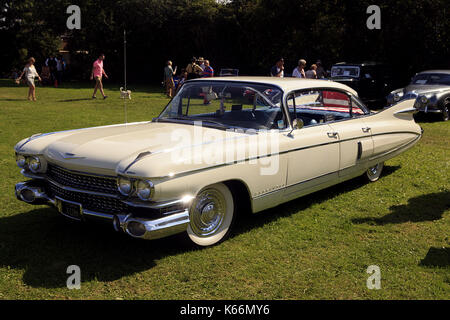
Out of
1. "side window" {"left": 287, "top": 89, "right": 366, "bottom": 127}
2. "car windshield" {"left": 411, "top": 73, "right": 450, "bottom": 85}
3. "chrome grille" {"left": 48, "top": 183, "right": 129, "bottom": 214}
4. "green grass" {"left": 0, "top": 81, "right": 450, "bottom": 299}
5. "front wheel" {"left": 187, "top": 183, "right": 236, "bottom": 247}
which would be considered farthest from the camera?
"car windshield" {"left": 411, "top": 73, "right": 450, "bottom": 85}

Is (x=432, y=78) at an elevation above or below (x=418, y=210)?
above

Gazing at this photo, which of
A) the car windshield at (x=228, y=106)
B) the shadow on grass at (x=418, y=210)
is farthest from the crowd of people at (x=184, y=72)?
the car windshield at (x=228, y=106)

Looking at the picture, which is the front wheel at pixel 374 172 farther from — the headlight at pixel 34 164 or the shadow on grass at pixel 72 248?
the headlight at pixel 34 164

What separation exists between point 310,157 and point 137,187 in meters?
2.11

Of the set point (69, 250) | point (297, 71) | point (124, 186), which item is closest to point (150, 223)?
point (124, 186)

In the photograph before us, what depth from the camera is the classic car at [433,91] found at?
12.9m

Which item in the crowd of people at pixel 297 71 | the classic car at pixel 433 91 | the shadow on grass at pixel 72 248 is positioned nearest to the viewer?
the shadow on grass at pixel 72 248

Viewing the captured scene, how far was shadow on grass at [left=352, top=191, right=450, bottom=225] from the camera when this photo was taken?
203 inches

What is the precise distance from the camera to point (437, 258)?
421cm

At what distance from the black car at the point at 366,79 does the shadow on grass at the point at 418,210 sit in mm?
10837

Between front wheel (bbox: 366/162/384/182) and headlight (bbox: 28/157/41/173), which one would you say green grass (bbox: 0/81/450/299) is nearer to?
front wheel (bbox: 366/162/384/182)

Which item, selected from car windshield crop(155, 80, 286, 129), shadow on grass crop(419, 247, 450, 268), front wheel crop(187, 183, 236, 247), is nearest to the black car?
car windshield crop(155, 80, 286, 129)

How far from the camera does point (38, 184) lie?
4.47 metres

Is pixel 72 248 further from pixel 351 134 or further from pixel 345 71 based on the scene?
pixel 345 71
